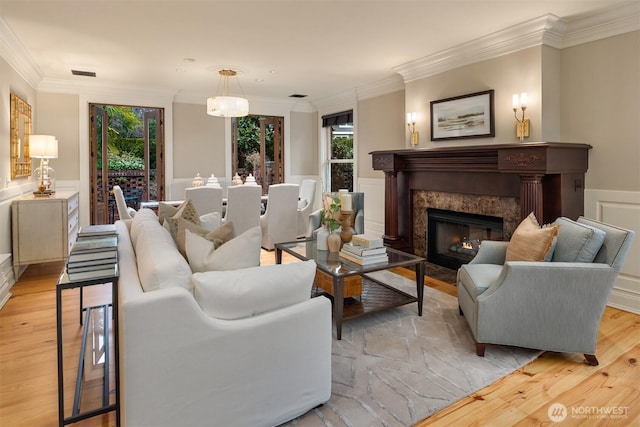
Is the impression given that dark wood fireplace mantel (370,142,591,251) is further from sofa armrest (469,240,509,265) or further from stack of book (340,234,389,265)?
stack of book (340,234,389,265)

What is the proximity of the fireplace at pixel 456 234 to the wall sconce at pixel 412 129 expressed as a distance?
2.95ft

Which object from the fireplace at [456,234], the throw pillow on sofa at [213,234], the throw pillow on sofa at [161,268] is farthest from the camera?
the fireplace at [456,234]

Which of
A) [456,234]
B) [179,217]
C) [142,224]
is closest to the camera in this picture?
[142,224]

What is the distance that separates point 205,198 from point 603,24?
170 inches

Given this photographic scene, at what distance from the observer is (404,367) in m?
2.34

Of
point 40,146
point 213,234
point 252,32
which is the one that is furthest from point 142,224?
point 40,146

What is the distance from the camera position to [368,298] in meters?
3.15

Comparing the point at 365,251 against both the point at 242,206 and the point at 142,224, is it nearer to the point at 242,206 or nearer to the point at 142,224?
the point at 142,224

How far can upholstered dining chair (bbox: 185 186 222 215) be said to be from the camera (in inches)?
187

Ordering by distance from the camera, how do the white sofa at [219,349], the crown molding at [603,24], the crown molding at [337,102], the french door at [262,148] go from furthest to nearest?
the french door at [262,148] → the crown molding at [337,102] → the crown molding at [603,24] → the white sofa at [219,349]

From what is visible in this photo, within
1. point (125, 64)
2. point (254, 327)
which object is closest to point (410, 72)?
point (125, 64)

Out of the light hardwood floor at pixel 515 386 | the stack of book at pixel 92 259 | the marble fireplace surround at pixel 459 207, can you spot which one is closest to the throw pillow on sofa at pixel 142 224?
the stack of book at pixel 92 259

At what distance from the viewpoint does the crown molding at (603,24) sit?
3.15 meters

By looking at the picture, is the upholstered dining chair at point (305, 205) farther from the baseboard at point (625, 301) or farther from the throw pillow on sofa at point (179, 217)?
the baseboard at point (625, 301)
